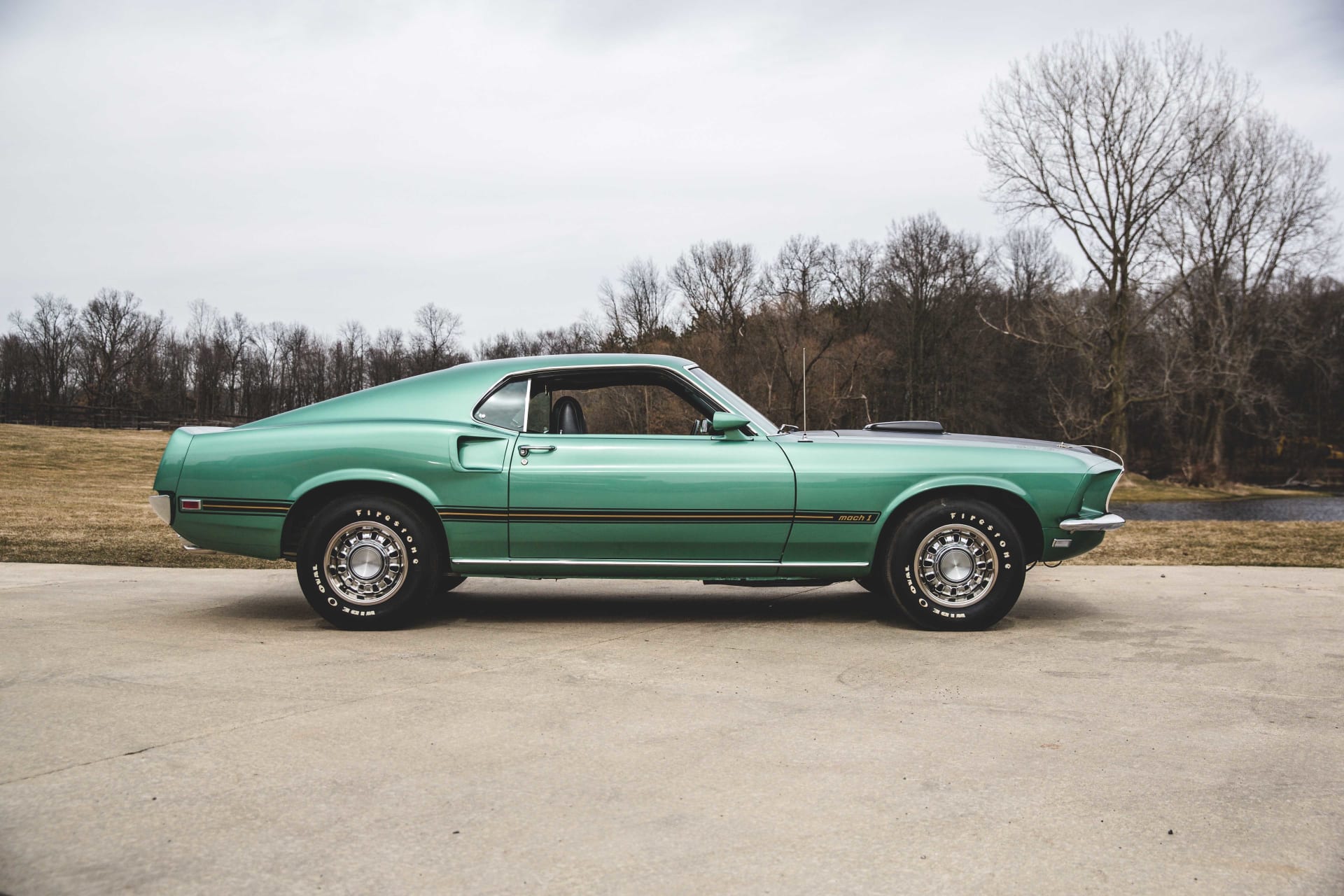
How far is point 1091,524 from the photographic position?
5.95 meters

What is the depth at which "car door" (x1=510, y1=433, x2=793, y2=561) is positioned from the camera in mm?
5832

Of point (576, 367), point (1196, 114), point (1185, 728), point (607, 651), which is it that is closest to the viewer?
point (1185, 728)

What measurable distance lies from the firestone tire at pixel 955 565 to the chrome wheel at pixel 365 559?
108 inches

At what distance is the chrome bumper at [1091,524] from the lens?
593 centimetres

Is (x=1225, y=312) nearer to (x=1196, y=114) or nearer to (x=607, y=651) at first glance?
(x=1196, y=114)

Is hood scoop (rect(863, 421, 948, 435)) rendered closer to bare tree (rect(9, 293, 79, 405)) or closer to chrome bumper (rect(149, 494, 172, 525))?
chrome bumper (rect(149, 494, 172, 525))

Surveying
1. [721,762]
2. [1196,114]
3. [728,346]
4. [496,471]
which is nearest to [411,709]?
[721,762]

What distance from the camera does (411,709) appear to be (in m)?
4.11

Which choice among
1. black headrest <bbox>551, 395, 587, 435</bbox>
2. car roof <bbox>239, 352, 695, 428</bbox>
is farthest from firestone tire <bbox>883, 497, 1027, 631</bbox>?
black headrest <bbox>551, 395, 587, 435</bbox>

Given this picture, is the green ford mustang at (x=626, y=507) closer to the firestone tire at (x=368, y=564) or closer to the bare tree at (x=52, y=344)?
the firestone tire at (x=368, y=564)

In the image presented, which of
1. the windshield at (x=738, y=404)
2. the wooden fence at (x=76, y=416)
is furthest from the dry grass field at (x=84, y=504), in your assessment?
the wooden fence at (x=76, y=416)

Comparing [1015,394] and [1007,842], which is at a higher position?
[1015,394]

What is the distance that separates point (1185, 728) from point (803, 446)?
A: 2563mm

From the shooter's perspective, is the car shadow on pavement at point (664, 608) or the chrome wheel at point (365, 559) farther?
the car shadow on pavement at point (664, 608)
